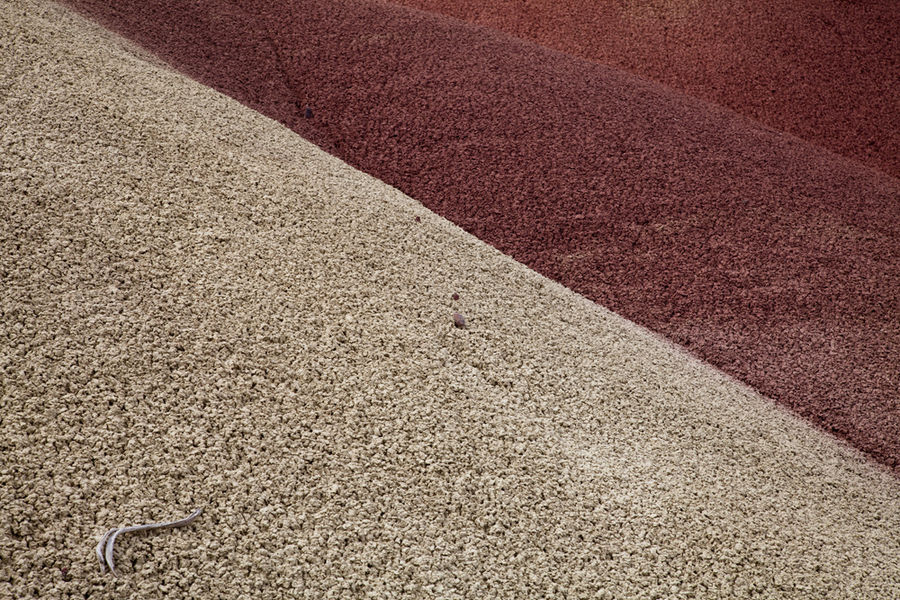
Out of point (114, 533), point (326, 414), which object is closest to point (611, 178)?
point (326, 414)

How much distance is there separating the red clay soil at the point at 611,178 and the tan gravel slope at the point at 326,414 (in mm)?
517

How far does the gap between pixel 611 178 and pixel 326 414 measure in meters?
2.60

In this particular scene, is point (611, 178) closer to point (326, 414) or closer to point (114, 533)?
point (326, 414)

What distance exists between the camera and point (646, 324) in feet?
10.8

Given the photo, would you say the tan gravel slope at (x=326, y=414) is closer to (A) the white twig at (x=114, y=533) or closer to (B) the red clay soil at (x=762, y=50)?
(A) the white twig at (x=114, y=533)

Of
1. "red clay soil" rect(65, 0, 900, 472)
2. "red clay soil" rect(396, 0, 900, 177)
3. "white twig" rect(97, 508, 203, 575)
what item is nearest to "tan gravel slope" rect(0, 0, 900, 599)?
"white twig" rect(97, 508, 203, 575)

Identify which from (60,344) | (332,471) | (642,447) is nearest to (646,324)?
(642,447)

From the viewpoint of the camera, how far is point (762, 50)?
19.7ft

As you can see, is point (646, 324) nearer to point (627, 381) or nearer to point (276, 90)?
point (627, 381)

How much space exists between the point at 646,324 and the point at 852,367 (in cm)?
98

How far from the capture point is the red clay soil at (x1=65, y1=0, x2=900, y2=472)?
328cm

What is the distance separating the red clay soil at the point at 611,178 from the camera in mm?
3275

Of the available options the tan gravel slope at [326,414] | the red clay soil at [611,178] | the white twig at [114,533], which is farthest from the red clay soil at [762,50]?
the white twig at [114,533]

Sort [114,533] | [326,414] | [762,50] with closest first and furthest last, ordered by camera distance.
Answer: [114,533] < [326,414] < [762,50]
